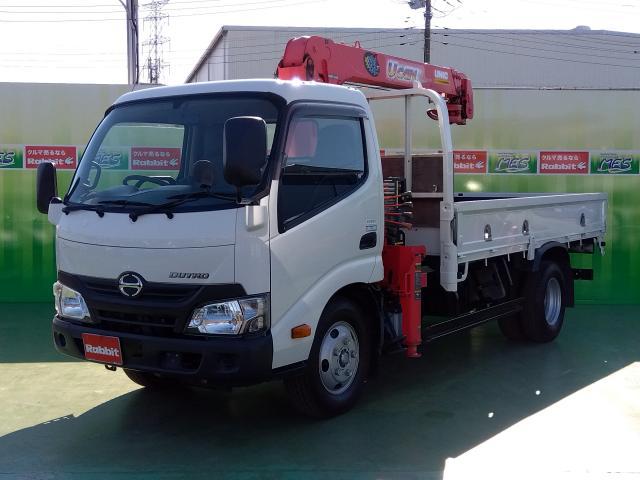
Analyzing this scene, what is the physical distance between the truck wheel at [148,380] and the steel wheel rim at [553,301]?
4.06 metres

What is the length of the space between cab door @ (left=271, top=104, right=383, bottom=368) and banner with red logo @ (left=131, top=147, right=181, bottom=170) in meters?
0.99

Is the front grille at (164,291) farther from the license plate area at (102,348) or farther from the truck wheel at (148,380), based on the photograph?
the truck wheel at (148,380)

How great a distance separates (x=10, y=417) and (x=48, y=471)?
1.21 metres

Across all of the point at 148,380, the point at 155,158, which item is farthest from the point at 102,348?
the point at 155,158

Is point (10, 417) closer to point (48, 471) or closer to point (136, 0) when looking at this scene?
point (48, 471)

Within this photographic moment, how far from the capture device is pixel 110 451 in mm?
4754

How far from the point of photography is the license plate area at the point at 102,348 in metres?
4.71

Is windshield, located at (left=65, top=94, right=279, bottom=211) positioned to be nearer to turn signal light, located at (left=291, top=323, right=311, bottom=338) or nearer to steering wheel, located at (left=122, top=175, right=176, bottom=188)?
steering wheel, located at (left=122, top=175, right=176, bottom=188)

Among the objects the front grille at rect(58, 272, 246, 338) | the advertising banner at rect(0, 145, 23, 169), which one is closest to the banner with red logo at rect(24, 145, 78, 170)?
the advertising banner at rect(0, 145, 23, 169)

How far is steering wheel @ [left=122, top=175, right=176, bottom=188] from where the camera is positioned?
4988mm

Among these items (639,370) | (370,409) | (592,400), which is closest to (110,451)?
(370,409)

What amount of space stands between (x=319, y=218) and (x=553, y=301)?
401 cm

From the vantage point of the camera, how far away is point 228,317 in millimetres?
4480

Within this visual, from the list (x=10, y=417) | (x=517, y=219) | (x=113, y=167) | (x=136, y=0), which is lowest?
(x=10, y=417)
